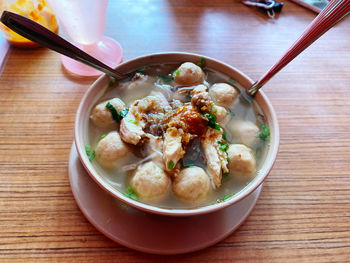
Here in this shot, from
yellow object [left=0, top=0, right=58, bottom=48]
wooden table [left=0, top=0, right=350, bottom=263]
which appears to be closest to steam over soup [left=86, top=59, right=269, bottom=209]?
wooden table [left=0, top=0, right=350, bottom=263]

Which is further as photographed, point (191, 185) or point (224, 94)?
point (224, 94)

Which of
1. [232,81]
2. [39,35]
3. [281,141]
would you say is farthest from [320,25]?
[39,35]

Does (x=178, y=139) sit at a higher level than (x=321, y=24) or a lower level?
lower

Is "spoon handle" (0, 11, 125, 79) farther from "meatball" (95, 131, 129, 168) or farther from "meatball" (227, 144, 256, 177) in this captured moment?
"meatball" (227, 144, 256, 177)

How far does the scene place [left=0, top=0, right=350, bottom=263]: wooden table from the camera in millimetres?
877

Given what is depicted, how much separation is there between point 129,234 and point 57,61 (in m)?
0.98

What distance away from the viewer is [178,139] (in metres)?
0.92

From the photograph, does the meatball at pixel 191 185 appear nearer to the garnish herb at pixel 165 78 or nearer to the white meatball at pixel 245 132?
the white meatball at pixel 245 132

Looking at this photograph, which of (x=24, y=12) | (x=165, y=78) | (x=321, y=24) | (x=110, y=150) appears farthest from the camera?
(x=24, y=12)

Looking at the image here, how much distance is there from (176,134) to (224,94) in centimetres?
28

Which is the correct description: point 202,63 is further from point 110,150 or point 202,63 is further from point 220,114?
point 110,150

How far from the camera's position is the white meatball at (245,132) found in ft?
3.25

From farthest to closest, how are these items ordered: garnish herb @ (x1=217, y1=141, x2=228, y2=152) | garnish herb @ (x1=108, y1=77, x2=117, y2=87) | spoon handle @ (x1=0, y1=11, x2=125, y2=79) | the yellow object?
1. the yellow object
2. garnish herb @ (x1=108, y1=77, x2=117, y2=87)
3. garnish herb @ (x1=217, y1=141, x2=228, y2=152)
4. spoon handle @ (x1=0, y1=11, x2=125, y2=79)

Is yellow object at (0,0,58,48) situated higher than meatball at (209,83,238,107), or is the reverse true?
meatball at (209,83,238,107)
